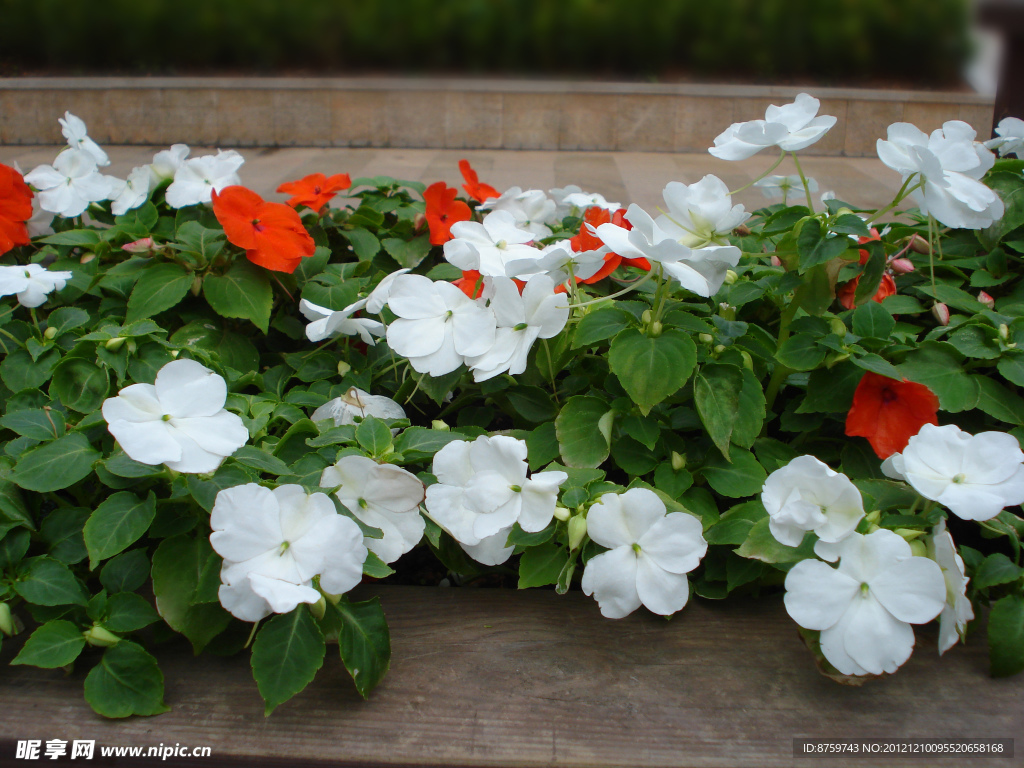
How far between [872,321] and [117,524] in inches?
41.9

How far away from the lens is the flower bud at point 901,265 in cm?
138

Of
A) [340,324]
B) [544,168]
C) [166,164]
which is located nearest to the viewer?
[340,324]

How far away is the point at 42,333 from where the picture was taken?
4.25 feet

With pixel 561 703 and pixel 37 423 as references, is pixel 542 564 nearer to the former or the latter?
pixel 561 703

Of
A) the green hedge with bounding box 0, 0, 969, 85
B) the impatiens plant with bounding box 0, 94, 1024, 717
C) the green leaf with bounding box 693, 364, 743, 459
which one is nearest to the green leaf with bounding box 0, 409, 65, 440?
the impatiens plant with bounding box 0, 94, 1024, 717

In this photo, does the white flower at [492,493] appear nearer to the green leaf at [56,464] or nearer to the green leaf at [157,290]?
the green leaf at [56,464]

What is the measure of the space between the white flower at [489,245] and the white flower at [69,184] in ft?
3.06

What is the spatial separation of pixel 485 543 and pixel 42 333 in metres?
0.89

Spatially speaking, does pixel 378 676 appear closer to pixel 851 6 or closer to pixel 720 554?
pixel 720 554

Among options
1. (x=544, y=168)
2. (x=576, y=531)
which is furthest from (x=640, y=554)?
(x=544, y=168)

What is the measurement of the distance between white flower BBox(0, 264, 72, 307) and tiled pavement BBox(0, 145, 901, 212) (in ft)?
9.22

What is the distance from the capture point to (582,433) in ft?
3.56

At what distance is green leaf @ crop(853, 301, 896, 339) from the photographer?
3.59ft

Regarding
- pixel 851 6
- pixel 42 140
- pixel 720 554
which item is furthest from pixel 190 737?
pixel 851 6
